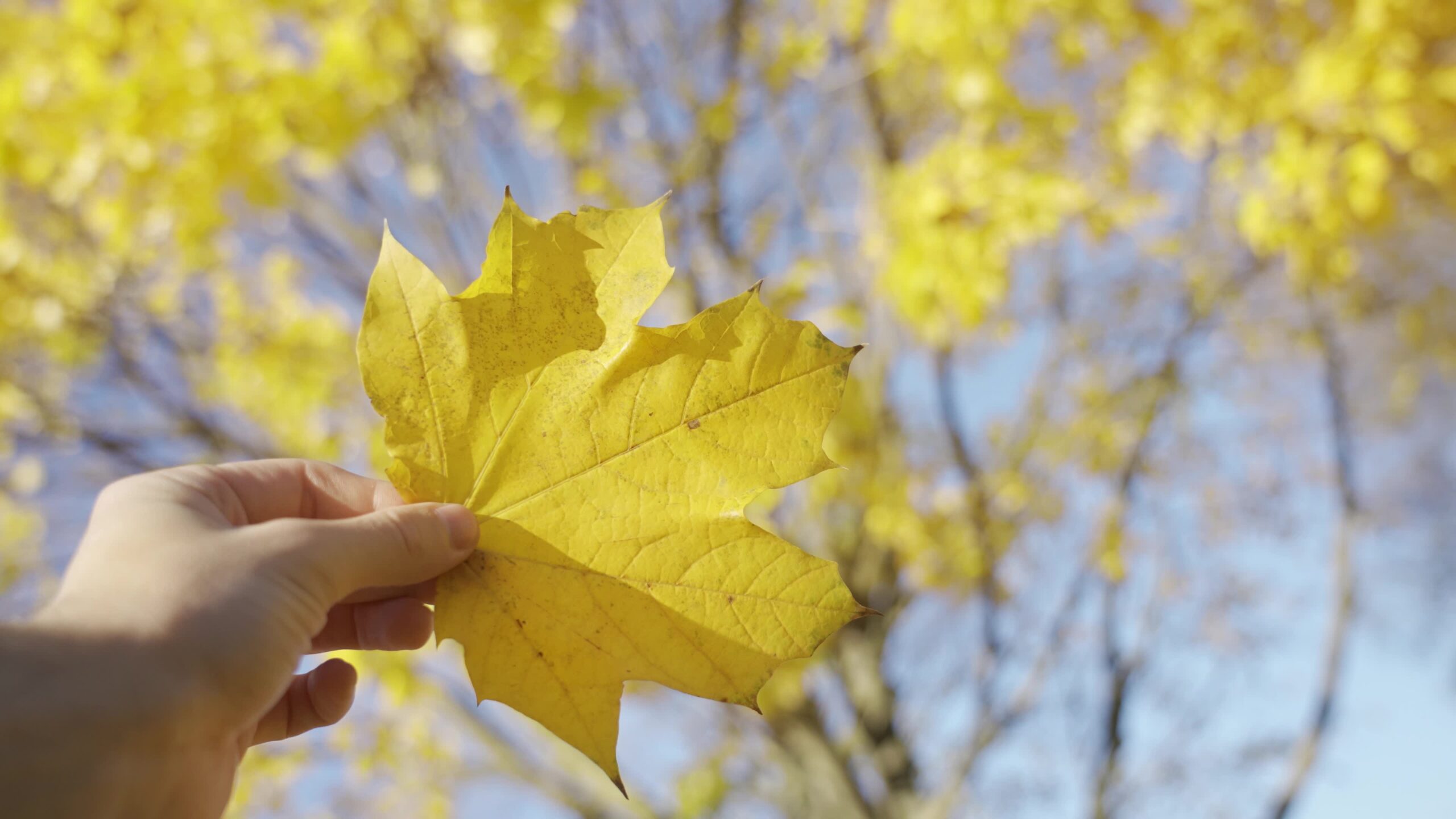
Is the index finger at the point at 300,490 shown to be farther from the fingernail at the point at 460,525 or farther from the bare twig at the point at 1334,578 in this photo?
the bare twig at the point at 1334,578

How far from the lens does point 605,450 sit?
862mm

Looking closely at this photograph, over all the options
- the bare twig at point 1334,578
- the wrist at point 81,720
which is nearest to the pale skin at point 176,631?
the wrist at point 81,720

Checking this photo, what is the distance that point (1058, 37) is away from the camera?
248 cm

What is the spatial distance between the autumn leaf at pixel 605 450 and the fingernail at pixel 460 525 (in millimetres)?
32

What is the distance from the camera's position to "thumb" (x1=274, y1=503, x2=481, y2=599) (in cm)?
80

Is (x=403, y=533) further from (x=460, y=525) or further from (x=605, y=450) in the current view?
(x=605, y=450)

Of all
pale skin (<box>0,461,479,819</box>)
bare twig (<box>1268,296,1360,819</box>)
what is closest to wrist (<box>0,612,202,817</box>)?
pale skin (<box>0,461,479,819</box>)

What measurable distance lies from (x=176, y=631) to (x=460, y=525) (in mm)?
258

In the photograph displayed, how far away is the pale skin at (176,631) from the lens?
0.62 meters

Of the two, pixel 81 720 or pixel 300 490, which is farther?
pixel 300 490

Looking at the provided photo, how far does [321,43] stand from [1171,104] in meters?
2.95

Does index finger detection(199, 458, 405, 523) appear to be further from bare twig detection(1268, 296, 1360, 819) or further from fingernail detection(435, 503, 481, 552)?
bare twig detection(1268, 296, 1360, 819)

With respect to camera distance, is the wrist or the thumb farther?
the thumb

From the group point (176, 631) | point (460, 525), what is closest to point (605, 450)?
point (460, 525)
